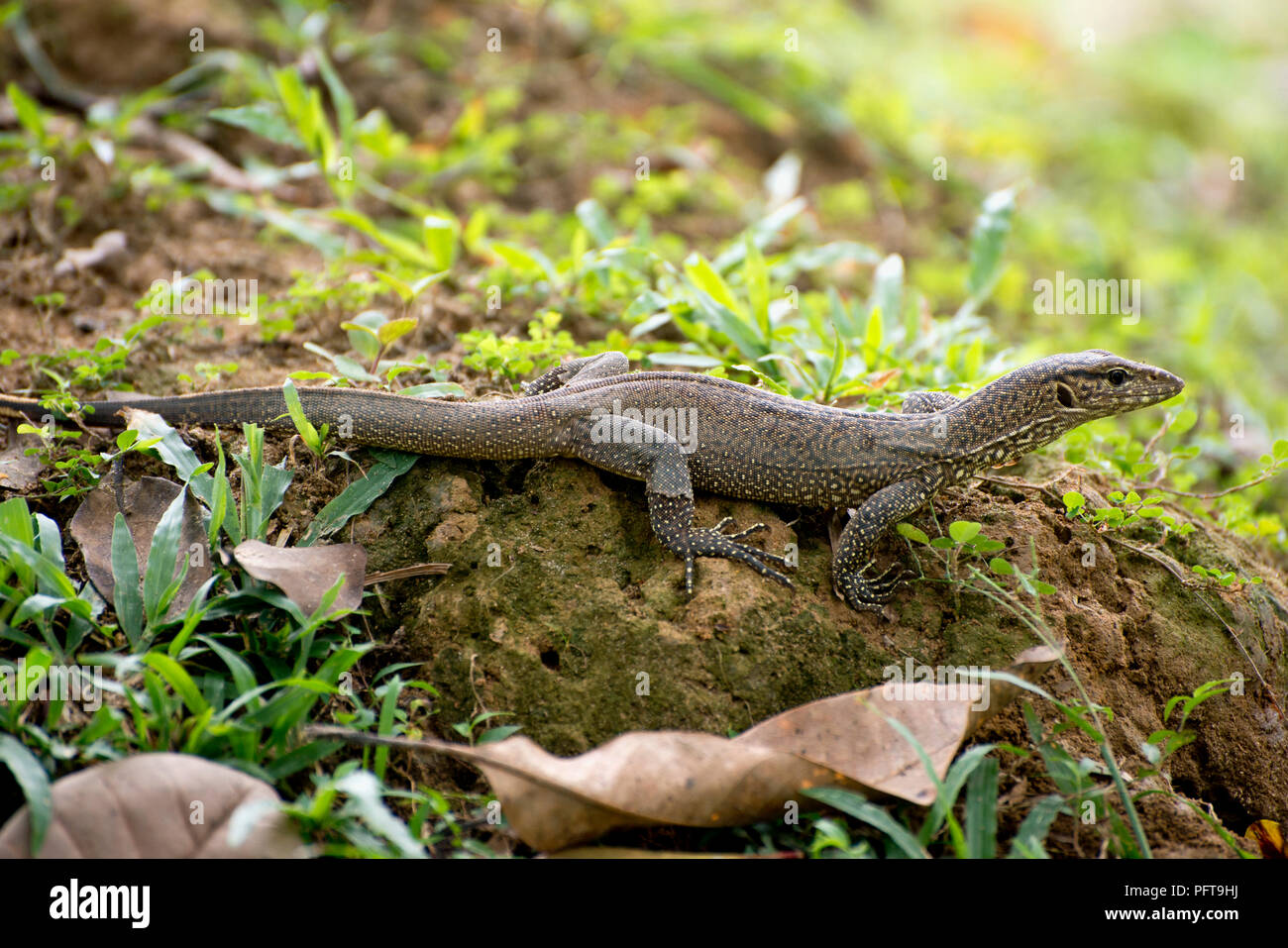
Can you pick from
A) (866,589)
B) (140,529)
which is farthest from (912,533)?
(140,529)

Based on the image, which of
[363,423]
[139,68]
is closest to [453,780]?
[363,423]

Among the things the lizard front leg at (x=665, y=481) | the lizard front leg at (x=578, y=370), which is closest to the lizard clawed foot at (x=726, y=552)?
the lizard front leg at (x=665, y=481)

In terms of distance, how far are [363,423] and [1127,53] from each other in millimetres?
18748

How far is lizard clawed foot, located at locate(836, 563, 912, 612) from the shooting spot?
4.87m

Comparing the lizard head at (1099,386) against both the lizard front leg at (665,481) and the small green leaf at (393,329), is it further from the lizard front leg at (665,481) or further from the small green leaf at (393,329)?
the small green leaf at (393,329)

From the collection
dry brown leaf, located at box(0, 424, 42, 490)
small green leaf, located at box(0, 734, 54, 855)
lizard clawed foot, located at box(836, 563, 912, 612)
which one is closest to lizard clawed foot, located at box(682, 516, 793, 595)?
lizard clawed foot, located at box(836, 563, 912, 612)

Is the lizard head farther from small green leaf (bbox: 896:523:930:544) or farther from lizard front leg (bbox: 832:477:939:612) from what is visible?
small green leaf (bbox: 896:523:930:544)

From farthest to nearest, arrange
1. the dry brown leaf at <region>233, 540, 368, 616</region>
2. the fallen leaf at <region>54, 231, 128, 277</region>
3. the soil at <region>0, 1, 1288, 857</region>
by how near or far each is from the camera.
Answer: the fallen leaf at <region>54, 231, 128, 277</region> < the soil at <region>0, 1, 1288, 857</region> < the dry brown leaf at <region>233, 540, 368, 616</region>

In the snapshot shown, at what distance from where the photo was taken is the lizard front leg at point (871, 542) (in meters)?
4.89

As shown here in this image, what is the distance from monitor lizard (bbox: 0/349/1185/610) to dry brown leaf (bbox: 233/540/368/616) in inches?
30.4

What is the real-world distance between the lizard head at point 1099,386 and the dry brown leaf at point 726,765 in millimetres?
2028

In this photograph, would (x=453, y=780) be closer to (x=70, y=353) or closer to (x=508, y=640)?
(x=508, y=640)

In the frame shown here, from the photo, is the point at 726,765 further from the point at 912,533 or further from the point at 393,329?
the point at 393,329

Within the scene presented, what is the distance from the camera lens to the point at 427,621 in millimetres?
4699
